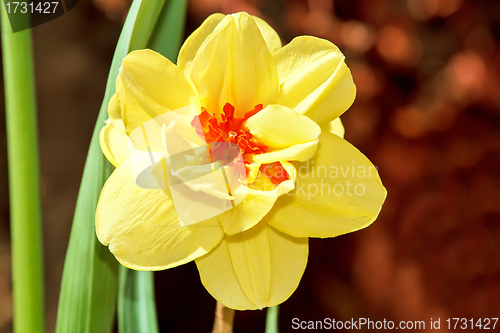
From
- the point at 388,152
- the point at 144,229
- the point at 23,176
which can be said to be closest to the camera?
the point at 144,229

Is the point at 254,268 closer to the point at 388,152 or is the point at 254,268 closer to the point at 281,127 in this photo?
the point at 281,127

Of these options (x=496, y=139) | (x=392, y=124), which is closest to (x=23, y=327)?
(x=392, y=124)

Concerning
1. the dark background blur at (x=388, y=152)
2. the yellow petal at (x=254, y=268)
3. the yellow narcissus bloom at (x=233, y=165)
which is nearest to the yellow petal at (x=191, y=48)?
the yellow narcissus bloom at (x=233, y=165)

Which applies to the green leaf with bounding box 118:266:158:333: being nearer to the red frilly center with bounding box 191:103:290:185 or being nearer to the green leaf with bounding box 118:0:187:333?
the green leaf with bounding box 118:0:187:333

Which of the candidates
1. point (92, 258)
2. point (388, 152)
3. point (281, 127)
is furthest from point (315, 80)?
point (388, 152)

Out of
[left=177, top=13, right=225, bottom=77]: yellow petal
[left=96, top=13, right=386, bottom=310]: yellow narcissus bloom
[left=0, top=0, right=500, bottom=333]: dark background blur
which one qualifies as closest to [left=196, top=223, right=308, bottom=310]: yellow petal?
[left=96, top=13, right=386, bottom=310]: yellow narcissus bloom

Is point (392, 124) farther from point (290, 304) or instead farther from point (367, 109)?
point (290, 304)
